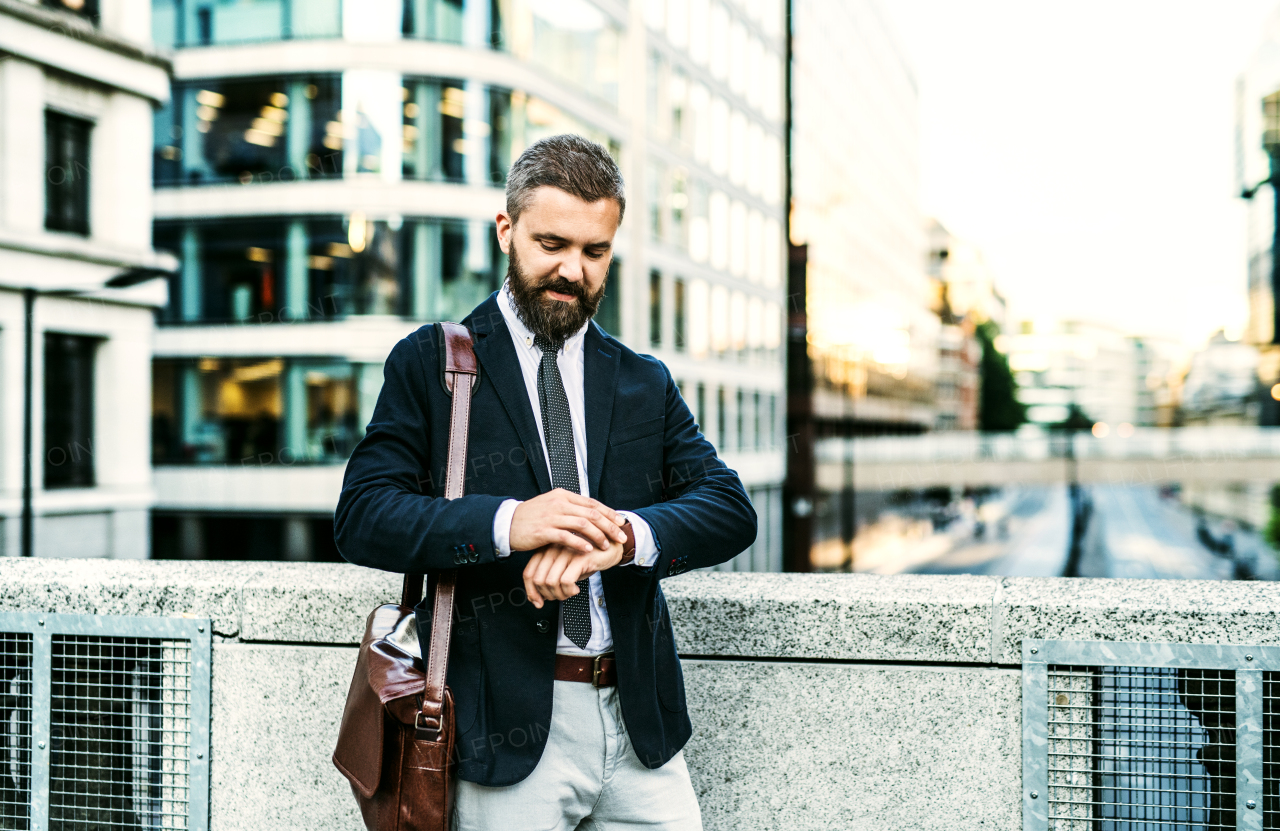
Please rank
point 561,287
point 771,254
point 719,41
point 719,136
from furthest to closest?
point 771,254 → point 719,136 → point 719,41 → point 561,287

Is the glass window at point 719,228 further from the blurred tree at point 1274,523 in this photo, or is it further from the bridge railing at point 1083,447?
the blurred tree at point 1274,523

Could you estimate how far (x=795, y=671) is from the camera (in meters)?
2.74

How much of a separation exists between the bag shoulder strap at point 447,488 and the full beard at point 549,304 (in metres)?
0.12

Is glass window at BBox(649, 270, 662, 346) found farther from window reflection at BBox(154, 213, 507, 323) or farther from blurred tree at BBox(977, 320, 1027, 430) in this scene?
blurred tree at BBox(977, 320, 1027, 430)

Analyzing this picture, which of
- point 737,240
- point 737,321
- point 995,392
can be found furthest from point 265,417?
point 995,392

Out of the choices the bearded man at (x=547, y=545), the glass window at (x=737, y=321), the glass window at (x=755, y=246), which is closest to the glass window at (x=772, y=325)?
the glass window at (x=755, y=246)

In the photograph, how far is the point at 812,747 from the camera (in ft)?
9.02

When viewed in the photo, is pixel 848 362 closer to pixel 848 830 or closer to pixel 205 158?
pixel 205 158

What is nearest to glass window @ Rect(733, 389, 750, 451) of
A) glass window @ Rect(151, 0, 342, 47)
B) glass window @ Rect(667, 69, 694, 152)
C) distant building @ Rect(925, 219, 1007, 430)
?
glass window @ Rect(667, 69, 694, 152)

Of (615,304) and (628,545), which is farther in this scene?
(615,304)

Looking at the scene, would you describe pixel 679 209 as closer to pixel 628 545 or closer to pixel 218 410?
pixel 218 410

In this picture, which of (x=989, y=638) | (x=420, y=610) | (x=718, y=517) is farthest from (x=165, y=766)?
(x=989, y=638)

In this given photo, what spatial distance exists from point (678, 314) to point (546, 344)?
116 feet

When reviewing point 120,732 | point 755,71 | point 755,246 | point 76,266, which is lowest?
point 120,732
